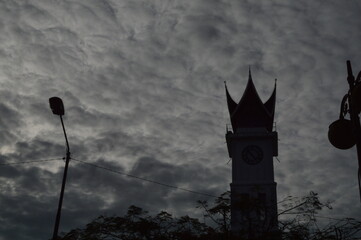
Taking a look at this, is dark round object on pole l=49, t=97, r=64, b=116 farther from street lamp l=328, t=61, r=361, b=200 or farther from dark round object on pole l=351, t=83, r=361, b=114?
dark round object on pole l=351, t=83, r=361, b=114

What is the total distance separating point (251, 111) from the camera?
48.3m

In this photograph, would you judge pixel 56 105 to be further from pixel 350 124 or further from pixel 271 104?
pixel 271 104

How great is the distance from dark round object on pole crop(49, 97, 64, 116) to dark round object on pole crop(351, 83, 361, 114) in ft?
36.9

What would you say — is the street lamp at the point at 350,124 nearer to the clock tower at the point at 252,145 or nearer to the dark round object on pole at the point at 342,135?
the dark round object on pole at the point at 342,135

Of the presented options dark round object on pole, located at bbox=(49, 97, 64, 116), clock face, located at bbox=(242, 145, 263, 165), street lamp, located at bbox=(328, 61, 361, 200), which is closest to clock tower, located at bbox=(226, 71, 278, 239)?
clock face, located at bbox=(242, 145, 263, 165)

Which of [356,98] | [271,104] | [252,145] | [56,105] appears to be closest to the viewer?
[356,98]

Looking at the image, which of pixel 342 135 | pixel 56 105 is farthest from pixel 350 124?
pixel 56 105

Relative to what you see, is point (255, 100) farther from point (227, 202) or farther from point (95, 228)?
point (95, 228)

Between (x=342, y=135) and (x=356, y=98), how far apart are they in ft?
2.79

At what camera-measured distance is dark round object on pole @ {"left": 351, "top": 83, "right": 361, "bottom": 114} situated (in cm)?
570

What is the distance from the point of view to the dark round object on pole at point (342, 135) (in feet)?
20.8

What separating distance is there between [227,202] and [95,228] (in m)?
7.71

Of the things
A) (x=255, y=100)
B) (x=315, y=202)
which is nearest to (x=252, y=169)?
(x=255, y=100)

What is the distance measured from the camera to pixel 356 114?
5887 mm
